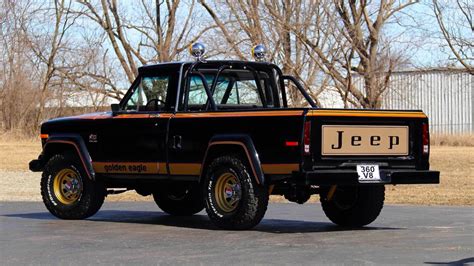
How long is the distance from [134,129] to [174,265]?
16.1ft

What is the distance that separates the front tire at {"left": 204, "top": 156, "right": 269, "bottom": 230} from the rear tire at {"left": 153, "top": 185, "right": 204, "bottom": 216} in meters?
2.14

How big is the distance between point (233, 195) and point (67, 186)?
Result: 3.13 m

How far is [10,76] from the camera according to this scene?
53375mm

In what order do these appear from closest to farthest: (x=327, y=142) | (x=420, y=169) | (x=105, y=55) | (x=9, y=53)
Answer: (x=327, y=142) → (x=420, y=169) → (x=105, y=55) → (x=9, y=53)

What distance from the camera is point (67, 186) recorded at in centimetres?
1544

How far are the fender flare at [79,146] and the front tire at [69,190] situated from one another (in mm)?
144

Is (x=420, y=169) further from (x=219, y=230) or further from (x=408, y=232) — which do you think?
(x=219, y=230)

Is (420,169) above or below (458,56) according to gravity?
below

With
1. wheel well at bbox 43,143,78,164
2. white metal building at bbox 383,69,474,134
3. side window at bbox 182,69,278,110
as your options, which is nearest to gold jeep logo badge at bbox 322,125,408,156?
side window at bbox 182,69,278,110

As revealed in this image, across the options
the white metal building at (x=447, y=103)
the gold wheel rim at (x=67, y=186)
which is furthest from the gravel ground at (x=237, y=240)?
the white metal building at (x=447, y=103)

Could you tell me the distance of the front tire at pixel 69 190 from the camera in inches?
593

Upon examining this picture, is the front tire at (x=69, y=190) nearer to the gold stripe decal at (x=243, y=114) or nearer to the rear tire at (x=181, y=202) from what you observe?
the rear tire at (x=181, y=202)

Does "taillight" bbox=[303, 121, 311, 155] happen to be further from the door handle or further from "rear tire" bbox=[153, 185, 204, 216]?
"rear tire" bbox=[153, 185, 204, 216]

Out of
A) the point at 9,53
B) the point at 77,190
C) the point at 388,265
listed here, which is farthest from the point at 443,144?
the point at 388,265
